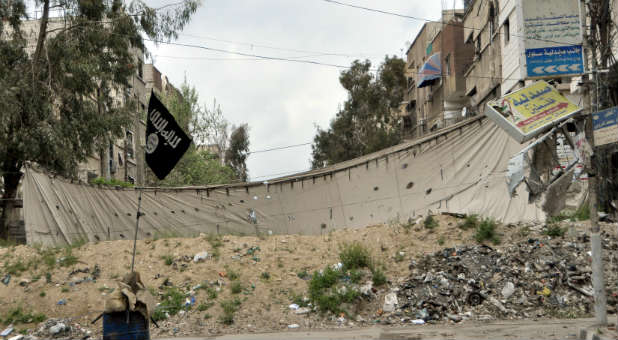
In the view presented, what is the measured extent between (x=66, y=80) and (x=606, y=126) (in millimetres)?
17904

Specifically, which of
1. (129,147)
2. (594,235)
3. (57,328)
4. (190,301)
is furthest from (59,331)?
(129,147)

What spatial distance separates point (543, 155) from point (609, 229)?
5462mm

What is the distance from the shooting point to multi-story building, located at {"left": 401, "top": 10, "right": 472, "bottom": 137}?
35906 millimetres

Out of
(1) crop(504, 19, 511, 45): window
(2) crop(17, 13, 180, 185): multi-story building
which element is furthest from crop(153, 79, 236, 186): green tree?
(1) crop(504, 19, 511, 45): window

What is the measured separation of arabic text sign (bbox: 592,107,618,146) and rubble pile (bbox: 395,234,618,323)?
435 cm

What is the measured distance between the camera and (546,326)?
10812mm

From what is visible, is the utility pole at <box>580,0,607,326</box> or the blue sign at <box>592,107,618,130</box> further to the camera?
the utility pole at <box>580,0,607,326</box>

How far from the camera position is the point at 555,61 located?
9805mm

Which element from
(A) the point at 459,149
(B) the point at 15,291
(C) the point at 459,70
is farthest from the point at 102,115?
(C) the point at 459,70

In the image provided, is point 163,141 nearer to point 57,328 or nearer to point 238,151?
point 57,328

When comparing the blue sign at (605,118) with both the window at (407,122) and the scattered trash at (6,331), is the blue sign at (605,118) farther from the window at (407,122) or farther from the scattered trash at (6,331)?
the window at (407,122)

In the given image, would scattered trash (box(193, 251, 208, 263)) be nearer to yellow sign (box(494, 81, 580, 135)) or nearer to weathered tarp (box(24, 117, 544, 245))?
weathered tarp (box(24, 117, 544, 245))

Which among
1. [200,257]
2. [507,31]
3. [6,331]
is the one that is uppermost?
[507,31]

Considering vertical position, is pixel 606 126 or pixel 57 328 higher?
pixel 606 126
